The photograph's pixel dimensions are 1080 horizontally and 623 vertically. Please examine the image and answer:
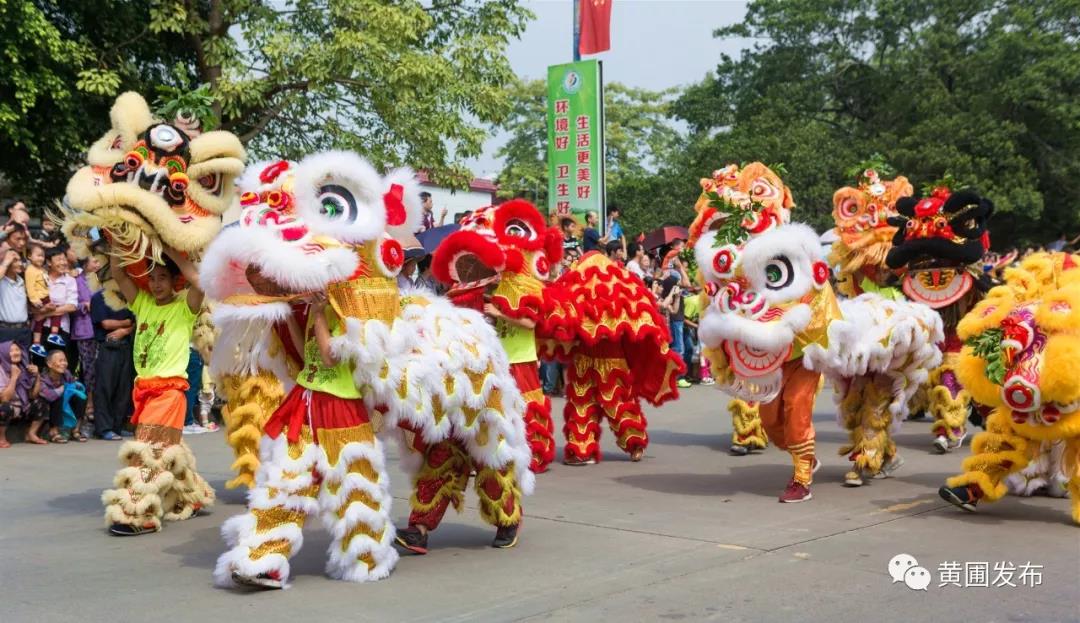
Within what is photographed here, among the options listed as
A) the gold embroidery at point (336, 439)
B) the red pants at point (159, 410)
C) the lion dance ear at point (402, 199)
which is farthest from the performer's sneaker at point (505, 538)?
the red pants at point (159, 410)

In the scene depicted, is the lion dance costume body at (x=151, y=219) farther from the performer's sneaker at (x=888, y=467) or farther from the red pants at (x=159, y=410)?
the performer's sneaker at (x=888, y=467)

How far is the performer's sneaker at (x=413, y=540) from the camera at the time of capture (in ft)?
18.9

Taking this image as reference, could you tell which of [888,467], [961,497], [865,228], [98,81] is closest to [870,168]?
[865,228]

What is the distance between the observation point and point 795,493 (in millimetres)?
7262

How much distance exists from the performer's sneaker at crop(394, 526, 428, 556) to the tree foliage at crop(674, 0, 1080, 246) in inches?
962

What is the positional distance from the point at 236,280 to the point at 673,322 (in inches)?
428

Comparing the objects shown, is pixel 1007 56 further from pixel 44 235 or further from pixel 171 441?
pixel 171 441

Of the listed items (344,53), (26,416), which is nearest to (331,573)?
(26,416)

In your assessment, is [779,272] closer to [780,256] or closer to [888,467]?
[780,256]

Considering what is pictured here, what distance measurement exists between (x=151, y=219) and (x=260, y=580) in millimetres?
2407

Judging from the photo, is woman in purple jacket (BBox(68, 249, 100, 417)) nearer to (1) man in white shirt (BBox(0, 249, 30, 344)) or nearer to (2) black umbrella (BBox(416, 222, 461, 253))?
(1) man in white shirt (BBox(0, 249, 30, 344))

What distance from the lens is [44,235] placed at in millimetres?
11508

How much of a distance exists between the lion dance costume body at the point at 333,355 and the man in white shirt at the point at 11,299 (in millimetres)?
5197

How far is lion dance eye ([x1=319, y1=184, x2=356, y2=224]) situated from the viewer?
5.16 m
